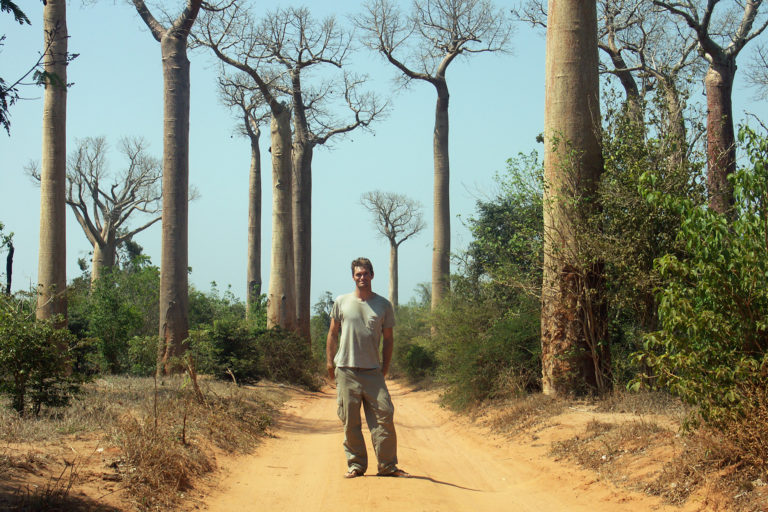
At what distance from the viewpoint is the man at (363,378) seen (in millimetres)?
6305

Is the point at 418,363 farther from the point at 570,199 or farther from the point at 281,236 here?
the point at 570,199

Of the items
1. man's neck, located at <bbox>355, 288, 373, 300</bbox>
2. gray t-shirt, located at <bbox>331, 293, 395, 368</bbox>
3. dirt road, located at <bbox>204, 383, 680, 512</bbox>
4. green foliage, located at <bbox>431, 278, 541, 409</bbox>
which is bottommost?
dirt road, located at <bbox>204, 383, 680, 512</bbox>

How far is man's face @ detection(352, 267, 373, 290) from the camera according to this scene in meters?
6.47

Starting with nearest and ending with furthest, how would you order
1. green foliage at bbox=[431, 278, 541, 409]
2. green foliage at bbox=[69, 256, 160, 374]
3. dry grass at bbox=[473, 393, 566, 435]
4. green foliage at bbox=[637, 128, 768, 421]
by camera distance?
green foliage at bbox=[637, 128, 768, 421]
dry grass at bbox=[473, 393, 566, 435]
green foliage at bbox=[431, 278, 541, 409]
green foliage at bbox=[69, 256, 160, 374]

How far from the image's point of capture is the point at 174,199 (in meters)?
14.6

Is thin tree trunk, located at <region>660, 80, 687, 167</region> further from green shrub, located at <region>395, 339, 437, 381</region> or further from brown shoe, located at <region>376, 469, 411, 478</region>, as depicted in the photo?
green shrub, located at <region>395, 339, 437, 381</region>

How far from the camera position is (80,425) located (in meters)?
6.89

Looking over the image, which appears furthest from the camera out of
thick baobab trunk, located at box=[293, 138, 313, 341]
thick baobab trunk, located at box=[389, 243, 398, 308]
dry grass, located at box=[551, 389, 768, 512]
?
thick baobab trunk, located at box=[389, 243, 398, 308]

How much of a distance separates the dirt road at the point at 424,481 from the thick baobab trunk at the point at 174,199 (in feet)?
16.9

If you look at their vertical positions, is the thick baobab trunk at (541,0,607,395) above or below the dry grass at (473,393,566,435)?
above

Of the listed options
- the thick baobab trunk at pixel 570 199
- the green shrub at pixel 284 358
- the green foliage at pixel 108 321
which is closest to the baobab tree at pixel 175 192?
the green foliage at pixel 108 321

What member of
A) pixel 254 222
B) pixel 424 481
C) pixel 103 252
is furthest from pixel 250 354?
pixel 103 252

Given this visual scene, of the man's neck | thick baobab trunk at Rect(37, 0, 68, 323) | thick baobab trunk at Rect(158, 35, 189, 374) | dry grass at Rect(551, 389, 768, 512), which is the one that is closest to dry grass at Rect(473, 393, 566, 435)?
dry grass at Rect(551, 389, 768, 512)

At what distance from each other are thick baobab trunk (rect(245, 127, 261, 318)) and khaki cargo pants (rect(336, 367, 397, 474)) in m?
23.9
